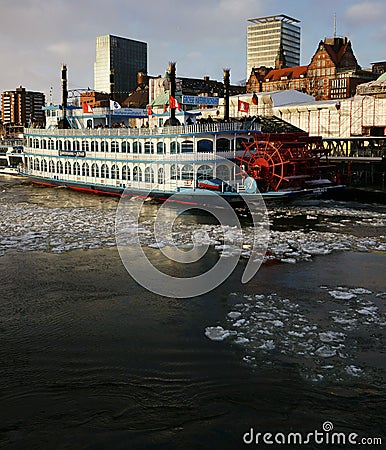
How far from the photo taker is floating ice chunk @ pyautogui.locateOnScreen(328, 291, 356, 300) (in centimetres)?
1531

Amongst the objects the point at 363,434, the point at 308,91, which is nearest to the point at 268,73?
the point at 308,91

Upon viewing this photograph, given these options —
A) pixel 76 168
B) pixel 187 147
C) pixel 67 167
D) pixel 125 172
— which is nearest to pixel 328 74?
pixel 67 167

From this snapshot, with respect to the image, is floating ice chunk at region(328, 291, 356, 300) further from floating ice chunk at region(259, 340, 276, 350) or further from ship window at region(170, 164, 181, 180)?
ship window at region(170, 164, 181, 180)

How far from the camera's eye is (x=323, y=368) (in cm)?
1082

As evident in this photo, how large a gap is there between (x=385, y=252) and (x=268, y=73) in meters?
111

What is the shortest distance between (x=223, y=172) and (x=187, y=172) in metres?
2.54

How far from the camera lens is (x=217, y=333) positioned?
12.8 metres

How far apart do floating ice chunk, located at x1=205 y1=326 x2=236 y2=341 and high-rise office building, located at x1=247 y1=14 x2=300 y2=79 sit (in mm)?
174331

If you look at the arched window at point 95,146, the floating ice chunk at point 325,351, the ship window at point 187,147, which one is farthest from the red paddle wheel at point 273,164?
the floating ice chunk at point 325,351

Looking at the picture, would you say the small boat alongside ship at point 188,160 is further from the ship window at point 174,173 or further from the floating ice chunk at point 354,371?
the floating ice chunk at point 354,371

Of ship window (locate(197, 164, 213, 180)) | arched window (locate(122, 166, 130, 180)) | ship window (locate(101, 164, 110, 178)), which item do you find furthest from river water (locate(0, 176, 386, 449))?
ship window (locate(101, 164, 110, 178))

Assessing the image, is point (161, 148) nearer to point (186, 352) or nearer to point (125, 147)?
point (125, 147)

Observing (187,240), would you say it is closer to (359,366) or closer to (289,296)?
(289,296)

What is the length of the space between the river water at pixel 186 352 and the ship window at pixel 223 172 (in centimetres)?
1509
